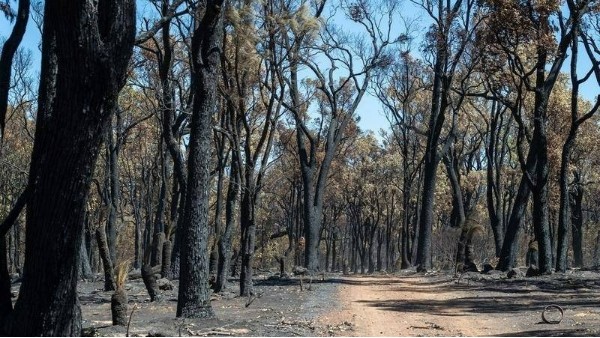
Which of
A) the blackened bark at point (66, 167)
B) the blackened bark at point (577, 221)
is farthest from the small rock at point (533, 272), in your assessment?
the blackened bark at point (577, 221)

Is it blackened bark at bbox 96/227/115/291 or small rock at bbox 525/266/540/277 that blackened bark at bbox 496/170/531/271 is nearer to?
small rock at bbox 525/266/540/277

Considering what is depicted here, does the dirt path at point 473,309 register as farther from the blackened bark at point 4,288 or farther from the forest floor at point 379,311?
the blackened bark at point 4,288

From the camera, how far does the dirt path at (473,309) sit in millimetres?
10266

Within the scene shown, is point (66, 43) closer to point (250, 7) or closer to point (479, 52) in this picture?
point (250, 7)

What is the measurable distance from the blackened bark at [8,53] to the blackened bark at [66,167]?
461 centimetres

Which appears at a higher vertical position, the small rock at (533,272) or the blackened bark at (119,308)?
the small rock at (533,272)

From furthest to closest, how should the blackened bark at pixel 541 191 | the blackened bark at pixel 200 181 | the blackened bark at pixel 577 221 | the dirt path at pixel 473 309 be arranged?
1. the blackened bark at pixel 577 221
2. the blackened bark at pixel 541 191
3. the blackened bark at pixel 200 181
4. the dirt path at pixel 473 309


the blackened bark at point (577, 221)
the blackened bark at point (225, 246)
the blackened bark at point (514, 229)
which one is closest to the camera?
the blackened bark at point (225, 246)

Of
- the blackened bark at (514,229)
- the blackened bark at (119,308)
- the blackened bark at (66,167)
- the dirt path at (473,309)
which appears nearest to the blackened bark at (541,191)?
the dirt path at (473,309)

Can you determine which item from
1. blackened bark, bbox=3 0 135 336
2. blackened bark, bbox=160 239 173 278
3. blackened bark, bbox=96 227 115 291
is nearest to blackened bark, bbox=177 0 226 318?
blackened bark, bbox=3 0 135 336

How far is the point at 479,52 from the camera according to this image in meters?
20.7

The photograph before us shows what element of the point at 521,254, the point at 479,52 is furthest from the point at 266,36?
the point at 521,254

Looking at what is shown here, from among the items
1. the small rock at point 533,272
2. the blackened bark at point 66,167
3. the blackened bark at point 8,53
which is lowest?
the small rock at point 533,272

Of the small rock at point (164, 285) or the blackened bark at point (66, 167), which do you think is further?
the small rock at point (164, 285)
